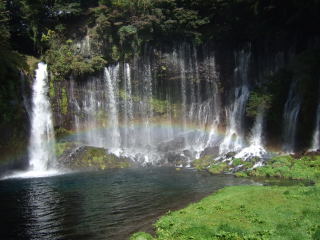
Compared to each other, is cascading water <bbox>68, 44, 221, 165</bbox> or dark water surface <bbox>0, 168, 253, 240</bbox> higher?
cascading water <bbox>68, 44, 221, 165</bbox>

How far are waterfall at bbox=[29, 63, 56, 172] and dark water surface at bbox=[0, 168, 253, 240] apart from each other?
8.27m

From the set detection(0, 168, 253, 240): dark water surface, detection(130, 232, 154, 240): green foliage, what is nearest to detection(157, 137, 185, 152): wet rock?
detection(0, 168, 253, 240): dark water surface

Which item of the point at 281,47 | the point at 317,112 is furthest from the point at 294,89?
the point at 281,47

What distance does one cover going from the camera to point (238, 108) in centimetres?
4594

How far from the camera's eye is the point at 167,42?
49.6m

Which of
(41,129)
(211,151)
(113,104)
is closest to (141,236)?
(211,151)

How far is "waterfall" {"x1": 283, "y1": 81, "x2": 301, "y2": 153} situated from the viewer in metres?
37.2

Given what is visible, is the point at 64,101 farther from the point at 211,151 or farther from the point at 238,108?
the point at 238,108

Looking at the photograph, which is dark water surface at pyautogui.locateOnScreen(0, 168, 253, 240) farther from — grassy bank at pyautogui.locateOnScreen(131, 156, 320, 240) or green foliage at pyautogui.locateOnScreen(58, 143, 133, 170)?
green foliage at pyautogui.locateOnScreen(58, 143, 133, 170)

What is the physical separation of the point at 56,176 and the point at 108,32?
22.6 meters

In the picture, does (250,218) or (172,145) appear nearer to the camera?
(250,218)

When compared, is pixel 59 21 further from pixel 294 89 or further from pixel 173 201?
pixel 173 201

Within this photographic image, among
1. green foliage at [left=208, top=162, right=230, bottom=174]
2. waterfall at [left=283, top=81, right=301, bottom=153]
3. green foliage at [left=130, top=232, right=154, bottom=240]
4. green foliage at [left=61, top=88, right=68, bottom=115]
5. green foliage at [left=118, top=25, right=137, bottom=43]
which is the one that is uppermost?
green foliage at [left=118, top=25, right=137, bottom=43]

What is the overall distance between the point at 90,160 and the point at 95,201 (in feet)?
63.5
